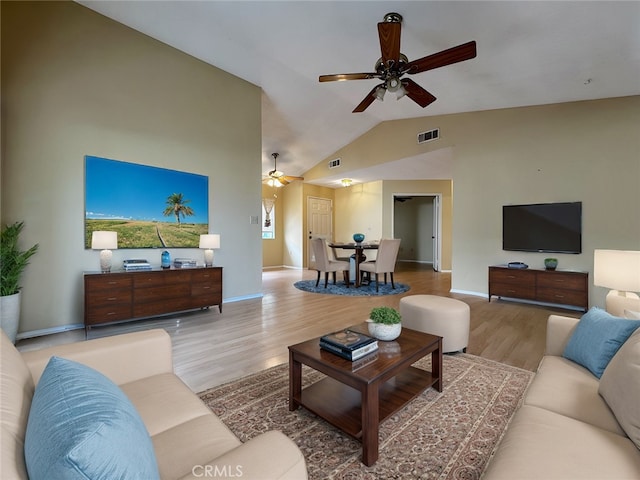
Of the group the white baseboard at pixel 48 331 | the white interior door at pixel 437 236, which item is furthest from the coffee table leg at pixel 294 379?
the white interior door at pixel 437 236

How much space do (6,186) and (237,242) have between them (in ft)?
8.47

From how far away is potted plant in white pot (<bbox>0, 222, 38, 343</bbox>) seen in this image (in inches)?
104

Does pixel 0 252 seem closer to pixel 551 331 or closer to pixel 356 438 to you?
pixel 356 438

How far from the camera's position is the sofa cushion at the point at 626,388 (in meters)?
1.00

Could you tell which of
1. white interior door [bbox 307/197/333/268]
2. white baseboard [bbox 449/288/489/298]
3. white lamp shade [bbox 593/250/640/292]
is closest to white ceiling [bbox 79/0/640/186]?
white lamp shade [bbox 593/250/640/292]

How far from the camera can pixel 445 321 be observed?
252 centimetres

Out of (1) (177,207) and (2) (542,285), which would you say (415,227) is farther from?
(1) (177,207)

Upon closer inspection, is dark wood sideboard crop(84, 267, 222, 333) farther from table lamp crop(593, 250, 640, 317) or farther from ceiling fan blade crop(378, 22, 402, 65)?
table lamp crop(593, 250, 640, 317)

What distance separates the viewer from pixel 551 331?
1829 millimetres

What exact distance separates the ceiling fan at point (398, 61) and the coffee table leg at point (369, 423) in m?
2.59

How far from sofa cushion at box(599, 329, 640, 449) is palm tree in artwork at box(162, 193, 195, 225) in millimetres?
4322

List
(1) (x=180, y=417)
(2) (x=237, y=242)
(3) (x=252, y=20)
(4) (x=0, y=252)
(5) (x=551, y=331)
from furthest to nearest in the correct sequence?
(2) (x=237, y=242) < (3) (x=252, y=20) < (4) (x=0, y=252) < (5) (x=551, y=331) < (1) (x=180, y=417)

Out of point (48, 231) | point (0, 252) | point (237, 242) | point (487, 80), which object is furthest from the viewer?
point (237, 242)

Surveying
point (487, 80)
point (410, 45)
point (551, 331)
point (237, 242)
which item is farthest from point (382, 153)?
point (551, 331)
